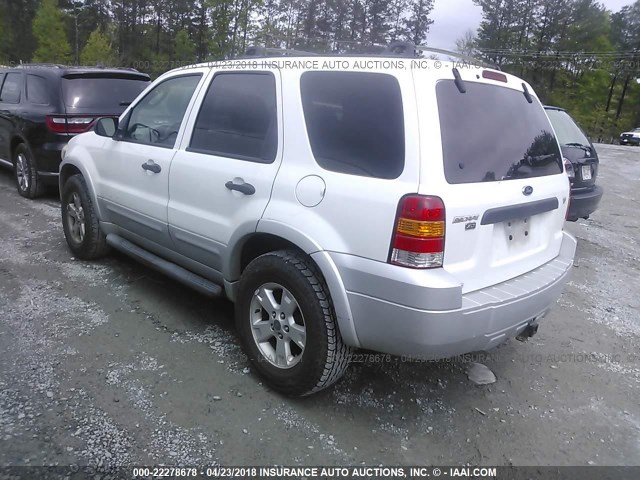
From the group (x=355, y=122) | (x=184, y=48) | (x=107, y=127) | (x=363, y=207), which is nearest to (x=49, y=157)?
(x=107, y=127)

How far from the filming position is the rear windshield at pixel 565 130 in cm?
636

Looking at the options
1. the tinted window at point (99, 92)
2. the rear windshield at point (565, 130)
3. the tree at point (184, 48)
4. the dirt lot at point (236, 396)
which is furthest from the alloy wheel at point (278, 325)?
the tree at point (184, 48)

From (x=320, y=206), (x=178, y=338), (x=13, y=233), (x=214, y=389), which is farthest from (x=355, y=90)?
(x=13, y=233)

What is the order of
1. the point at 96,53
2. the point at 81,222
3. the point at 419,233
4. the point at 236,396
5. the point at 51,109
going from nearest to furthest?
the point at 419,233, the point at 236,396, the point at 81,222, the point at 51,109, the point at 96,53

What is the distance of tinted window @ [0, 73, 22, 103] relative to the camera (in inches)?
279

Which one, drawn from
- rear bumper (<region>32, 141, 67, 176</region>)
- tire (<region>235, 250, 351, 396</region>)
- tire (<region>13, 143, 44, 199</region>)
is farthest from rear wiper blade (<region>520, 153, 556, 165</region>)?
tire (<region>13, 143, 44, 199</region>)

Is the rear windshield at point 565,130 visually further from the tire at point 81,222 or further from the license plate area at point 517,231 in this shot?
the tire at point 81,222

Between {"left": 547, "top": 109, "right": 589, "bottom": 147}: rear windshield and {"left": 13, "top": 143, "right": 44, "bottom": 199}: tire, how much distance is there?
22.4ft

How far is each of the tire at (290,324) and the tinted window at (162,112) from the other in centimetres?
138

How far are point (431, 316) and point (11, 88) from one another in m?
7.59

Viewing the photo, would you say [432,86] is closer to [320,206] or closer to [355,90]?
[355,90]

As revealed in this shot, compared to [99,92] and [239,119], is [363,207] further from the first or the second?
[99,92]

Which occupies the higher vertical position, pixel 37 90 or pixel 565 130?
pixel 565 130

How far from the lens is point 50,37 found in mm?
38625
